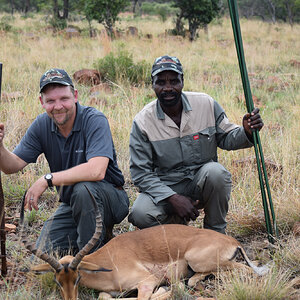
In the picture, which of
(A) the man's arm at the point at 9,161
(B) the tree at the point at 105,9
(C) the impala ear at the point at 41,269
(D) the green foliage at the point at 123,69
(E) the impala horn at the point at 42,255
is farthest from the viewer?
(B) the tree at the point at 105,9

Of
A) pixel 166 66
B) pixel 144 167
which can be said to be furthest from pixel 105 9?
pixel 144 167

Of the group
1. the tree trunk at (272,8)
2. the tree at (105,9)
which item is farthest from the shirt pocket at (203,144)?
the tree trunk at (272,8)

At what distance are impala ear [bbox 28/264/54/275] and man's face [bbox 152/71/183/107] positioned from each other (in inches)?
77.2

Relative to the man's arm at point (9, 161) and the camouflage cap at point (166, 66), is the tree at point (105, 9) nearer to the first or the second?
the camouflage cap at point (166, 66)

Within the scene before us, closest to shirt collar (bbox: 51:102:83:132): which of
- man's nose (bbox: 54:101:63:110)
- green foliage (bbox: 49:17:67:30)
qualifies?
man's nose (bbox: 54:101:63:110)

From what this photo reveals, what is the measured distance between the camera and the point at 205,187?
4.51 meters

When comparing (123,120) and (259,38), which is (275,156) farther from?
(259,38)

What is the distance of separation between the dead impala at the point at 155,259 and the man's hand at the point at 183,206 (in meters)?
0.17

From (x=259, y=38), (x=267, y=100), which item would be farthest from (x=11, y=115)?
(x=259, y=38)

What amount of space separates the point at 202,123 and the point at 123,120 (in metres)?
3.15

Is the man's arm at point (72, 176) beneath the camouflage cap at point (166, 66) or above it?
beneath

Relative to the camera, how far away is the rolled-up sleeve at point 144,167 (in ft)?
14.8

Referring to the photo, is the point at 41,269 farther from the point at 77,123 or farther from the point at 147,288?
the point at 77,123

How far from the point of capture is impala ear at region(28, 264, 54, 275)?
11.7 feet
